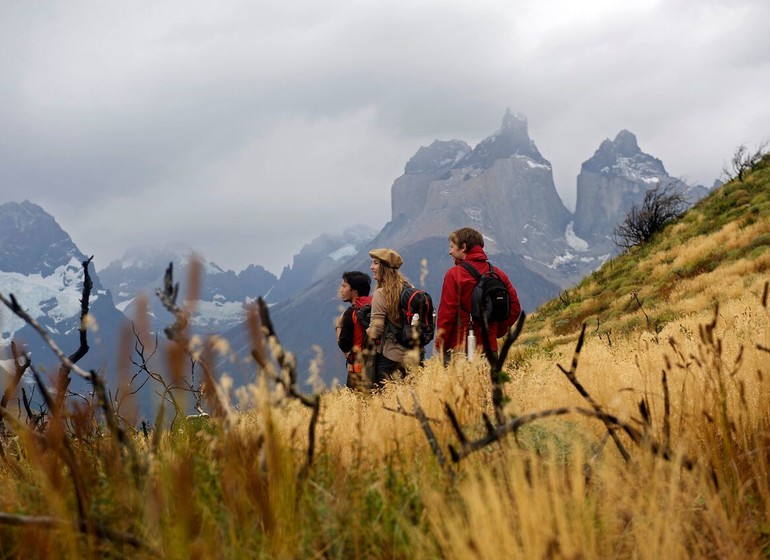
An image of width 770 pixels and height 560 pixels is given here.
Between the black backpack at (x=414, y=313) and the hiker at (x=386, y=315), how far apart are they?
0.17 ft

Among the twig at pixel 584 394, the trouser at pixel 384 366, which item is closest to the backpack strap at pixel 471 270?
the trouser at pixel 384 366

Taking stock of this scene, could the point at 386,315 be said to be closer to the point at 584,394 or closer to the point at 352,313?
the point at 352,313

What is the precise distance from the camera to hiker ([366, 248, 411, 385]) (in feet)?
22.2

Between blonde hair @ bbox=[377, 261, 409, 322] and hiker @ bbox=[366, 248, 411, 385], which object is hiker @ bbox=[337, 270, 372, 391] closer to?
hiker @ bbox=[366, 248, 411, 385]

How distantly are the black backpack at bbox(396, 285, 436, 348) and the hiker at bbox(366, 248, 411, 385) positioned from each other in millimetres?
52

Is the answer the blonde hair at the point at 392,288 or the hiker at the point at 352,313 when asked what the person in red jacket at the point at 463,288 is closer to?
the blonde hair at the point at 392,288

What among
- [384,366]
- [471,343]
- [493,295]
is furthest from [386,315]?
[493,295]

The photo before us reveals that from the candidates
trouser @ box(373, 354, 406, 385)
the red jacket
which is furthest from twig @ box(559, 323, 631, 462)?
trouser @ box(373, 354, 406, 385)

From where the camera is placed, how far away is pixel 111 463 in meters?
2.22

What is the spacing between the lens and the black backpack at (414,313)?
6.62 m

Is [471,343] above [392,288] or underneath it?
underneath

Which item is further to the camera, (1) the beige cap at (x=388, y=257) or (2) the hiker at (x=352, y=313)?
(2) the hiker at (x=352, y=313)

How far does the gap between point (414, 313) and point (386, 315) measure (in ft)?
1.17

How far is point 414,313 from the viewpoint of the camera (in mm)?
6605
